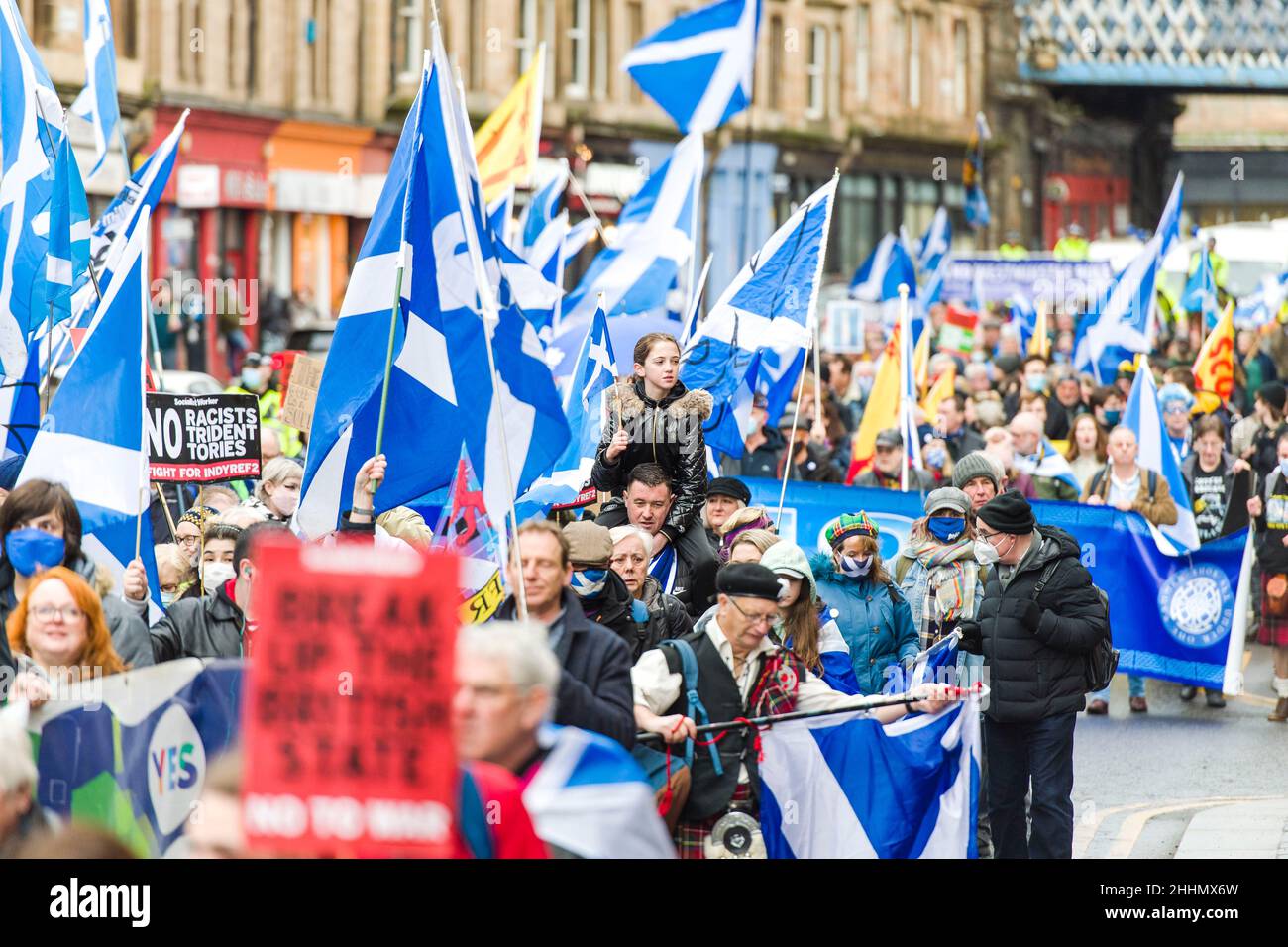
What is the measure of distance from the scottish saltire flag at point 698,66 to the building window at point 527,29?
27.9 m

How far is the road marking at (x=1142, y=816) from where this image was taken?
32.2 feet

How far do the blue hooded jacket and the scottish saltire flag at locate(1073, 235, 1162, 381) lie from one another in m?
13.4

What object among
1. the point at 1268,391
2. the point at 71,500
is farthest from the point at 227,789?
the point at 1268,391

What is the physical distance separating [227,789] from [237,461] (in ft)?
22.5

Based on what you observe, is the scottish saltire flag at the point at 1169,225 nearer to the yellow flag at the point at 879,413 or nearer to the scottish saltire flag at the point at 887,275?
the scottish saltire flag at the point at 887,275

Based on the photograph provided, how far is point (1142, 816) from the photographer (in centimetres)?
1057

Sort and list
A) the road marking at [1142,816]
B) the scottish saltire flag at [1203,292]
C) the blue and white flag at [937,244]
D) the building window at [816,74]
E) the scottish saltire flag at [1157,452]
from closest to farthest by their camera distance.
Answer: the road marking at [1142,816]
the scottish saltire flag at [1157,452]
the scottish saltire flag at [1203,292]
the blue and white flag at [937,244]
the building window at [816,74]

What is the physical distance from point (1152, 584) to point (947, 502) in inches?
165

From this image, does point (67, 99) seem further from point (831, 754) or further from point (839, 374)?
point (831, 754)

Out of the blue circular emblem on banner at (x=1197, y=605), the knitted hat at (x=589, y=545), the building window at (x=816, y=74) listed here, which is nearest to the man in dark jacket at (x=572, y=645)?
the knitted hat at (x=589, y=545)

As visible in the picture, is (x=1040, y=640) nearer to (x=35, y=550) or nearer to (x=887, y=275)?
(x=35, y=550)

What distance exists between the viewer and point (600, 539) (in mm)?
7613

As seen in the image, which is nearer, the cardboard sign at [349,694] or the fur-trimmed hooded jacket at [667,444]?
the cardboard sign at [349,694]

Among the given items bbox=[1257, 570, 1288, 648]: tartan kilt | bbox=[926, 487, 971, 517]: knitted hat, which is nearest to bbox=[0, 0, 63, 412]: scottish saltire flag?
bbox=[926, 487, 971, 517]: knitted hat
